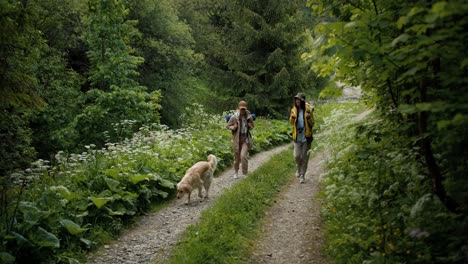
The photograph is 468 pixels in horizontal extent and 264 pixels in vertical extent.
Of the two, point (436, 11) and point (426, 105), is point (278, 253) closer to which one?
point (426, 105)

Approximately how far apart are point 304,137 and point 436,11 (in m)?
7.93

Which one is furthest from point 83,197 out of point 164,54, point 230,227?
point 164,54

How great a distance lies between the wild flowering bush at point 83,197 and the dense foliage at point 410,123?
175 inches

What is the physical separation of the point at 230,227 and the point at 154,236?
1.62 m

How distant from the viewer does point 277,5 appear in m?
23.4

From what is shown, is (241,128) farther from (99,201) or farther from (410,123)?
(410,123)

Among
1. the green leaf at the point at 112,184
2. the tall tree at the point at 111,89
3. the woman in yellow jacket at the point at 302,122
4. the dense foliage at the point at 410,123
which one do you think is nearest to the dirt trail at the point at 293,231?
the dense foliage at the point at 410,123

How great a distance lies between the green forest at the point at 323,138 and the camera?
12.5 ft

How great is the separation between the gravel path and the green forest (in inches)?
11.7

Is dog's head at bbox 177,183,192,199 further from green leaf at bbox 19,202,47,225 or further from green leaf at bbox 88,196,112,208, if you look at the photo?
green leaf at bbox 19,202,47,225

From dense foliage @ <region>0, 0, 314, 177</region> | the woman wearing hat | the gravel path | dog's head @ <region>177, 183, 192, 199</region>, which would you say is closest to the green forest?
dense foliage @ <region>0, 0, 314, 177</region>

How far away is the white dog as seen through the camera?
9.13 meters

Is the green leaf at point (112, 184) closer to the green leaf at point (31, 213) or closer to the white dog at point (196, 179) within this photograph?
the white dog at point (196, 179)

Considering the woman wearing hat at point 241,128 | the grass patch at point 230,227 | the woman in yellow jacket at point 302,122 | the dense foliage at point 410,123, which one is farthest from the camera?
the woman wearing hat at point 241,128
